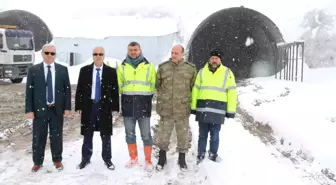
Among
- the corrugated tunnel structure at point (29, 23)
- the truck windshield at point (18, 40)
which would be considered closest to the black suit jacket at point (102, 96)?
the truck windshield at point (18, 40)

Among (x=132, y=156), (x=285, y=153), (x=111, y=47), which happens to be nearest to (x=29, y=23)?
(x=111, y=47)

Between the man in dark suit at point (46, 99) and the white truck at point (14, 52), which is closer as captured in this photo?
the man in dark suit at point (46, 99)

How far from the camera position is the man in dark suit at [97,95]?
5.51 metres

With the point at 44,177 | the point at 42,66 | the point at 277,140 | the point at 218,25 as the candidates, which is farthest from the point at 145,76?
the point at 218,25

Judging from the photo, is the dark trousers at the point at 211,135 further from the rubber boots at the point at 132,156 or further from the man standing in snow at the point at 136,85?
the rubber boots at the point at 132,156

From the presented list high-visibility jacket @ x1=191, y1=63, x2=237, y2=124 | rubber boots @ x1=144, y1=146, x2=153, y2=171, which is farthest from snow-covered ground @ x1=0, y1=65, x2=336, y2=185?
high-visibility jacket @ x1=191, y1=63, x2=237, y2=124

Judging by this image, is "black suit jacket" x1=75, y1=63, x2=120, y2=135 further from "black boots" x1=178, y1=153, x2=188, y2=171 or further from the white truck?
the white truck

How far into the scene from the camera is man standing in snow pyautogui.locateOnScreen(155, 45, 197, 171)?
557cm

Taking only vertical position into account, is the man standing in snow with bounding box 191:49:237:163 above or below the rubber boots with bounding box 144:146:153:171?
above

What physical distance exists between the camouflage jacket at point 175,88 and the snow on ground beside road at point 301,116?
9.26 feet

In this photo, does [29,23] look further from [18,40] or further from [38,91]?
[38,91]

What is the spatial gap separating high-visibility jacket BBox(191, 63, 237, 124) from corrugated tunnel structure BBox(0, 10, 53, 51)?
28.6 meters

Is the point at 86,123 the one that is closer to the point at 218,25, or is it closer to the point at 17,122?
the point at 17,122

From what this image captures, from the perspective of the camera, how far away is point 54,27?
33.1m
